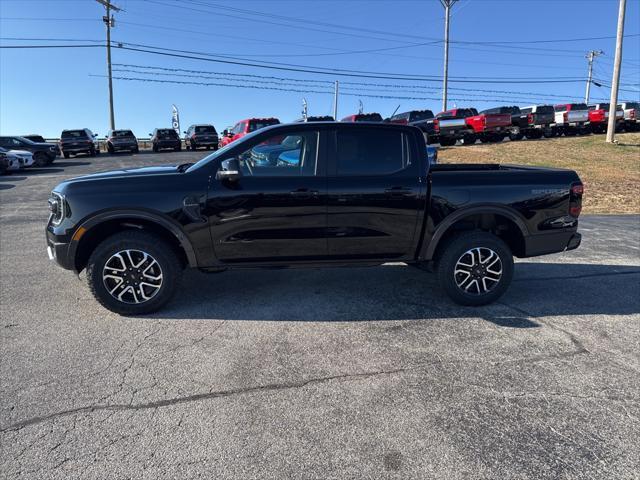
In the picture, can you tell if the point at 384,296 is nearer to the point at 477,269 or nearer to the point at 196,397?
the point at 477,269

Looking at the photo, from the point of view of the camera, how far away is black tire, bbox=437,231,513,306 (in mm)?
4430

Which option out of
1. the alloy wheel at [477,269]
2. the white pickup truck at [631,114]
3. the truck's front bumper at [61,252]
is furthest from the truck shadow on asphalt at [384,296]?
the white pickup truck at [631,114]

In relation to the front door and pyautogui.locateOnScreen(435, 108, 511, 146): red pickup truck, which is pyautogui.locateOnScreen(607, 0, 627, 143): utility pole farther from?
the front door

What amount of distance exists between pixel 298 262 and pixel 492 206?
2002mm

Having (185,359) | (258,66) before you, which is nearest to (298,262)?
(185,359)

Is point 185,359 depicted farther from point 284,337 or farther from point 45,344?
point 45,344

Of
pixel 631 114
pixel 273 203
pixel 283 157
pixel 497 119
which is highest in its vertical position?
pixel 631 114

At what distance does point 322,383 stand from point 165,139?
101 feet

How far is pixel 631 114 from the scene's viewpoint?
102ft

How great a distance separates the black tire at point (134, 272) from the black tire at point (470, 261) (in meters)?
2.62

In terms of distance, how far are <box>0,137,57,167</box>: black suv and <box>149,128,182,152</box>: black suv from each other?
8433 mm

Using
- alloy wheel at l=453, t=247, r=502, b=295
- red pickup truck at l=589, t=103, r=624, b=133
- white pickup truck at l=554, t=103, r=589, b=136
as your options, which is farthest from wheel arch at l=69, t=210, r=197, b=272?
red pickup truck at l=589, t=103, r=624, b=133

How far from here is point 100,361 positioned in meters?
3.38

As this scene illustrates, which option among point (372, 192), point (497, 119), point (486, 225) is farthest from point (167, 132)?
point (486, 225)
